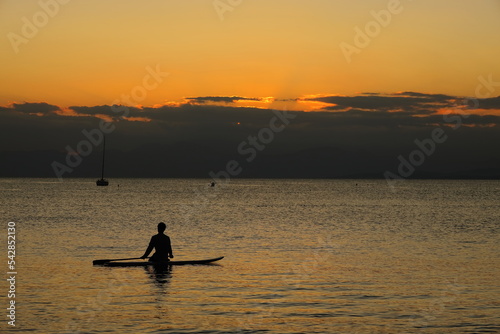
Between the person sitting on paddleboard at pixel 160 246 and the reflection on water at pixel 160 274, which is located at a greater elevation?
the person sitting on paddleboard at pixel 160 246

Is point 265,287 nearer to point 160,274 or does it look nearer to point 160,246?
point 160,274

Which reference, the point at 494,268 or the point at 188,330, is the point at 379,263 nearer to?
the point at 494,268

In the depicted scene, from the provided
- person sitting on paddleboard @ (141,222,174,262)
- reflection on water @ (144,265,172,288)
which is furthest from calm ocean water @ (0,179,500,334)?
person sitting on paddleboard @ (141,222,174,262)

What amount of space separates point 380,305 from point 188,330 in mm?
7217

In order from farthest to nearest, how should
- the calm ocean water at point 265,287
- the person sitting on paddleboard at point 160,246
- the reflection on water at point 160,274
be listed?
the person sitting on paddleboard at point 160,246 < the reflection on water at point 160,274 < the calm ocean water at point 265,287

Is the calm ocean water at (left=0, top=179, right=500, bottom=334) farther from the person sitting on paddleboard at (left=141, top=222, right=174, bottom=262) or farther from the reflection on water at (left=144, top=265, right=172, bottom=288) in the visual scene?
the person sitting on paddleboard at (left=141, top=222, right=174, bottom=262)

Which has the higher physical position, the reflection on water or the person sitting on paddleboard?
the person sitting on paddleboard

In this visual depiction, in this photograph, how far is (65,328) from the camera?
63.5 ft

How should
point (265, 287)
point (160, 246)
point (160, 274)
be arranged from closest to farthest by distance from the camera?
point (265, 287)
point (160, 274)
point (160, 246)

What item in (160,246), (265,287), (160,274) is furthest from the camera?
(160,246)

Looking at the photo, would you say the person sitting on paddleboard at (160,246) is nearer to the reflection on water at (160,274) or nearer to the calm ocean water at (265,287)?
the reflection on water at (160,274)

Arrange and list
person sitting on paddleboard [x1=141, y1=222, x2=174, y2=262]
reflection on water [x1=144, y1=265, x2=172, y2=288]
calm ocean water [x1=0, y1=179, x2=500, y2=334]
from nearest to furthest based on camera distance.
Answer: calm ocean water [x1=0, y1=179, x2=500, y2=334] < reflection on water [x1=144, y1=265, x2=172, y2=288] < person sitting on paddleboard [x1=141, y1=222, x2=174, y2=262]

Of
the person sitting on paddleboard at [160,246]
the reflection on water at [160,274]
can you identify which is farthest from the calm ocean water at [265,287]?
the person sitting on paddleboard at [160,246]

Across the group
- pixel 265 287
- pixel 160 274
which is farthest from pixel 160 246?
pixel 265 287
